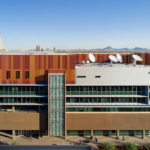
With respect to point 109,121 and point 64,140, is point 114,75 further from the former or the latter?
point 64,140

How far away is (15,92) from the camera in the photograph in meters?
40.1

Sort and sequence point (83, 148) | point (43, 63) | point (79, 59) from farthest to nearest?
point (79, 59), point (43, 63), point (83, 148)

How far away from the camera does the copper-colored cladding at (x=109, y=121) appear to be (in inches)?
1575

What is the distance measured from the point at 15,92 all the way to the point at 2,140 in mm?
10447

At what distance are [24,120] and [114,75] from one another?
840 inches

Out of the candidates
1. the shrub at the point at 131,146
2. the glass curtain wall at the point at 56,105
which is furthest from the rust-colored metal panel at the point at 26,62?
the shrub at the point at 131,146

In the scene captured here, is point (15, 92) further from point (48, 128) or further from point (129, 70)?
point (129, 70)

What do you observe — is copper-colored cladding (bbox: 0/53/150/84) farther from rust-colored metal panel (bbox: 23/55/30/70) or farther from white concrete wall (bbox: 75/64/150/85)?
white concrete wall (bbox: 75/64/150/85)

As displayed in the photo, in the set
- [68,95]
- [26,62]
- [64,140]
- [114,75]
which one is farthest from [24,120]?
[114,75]

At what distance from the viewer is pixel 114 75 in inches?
1551

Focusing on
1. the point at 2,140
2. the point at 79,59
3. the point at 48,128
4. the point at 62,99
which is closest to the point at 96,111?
the point at 62,99

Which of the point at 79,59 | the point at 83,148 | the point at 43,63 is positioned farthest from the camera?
the point at 79,59

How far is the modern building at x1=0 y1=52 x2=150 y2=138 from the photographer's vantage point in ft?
128

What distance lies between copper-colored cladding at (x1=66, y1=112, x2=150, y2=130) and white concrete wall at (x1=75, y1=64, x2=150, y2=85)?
6.76 metres
